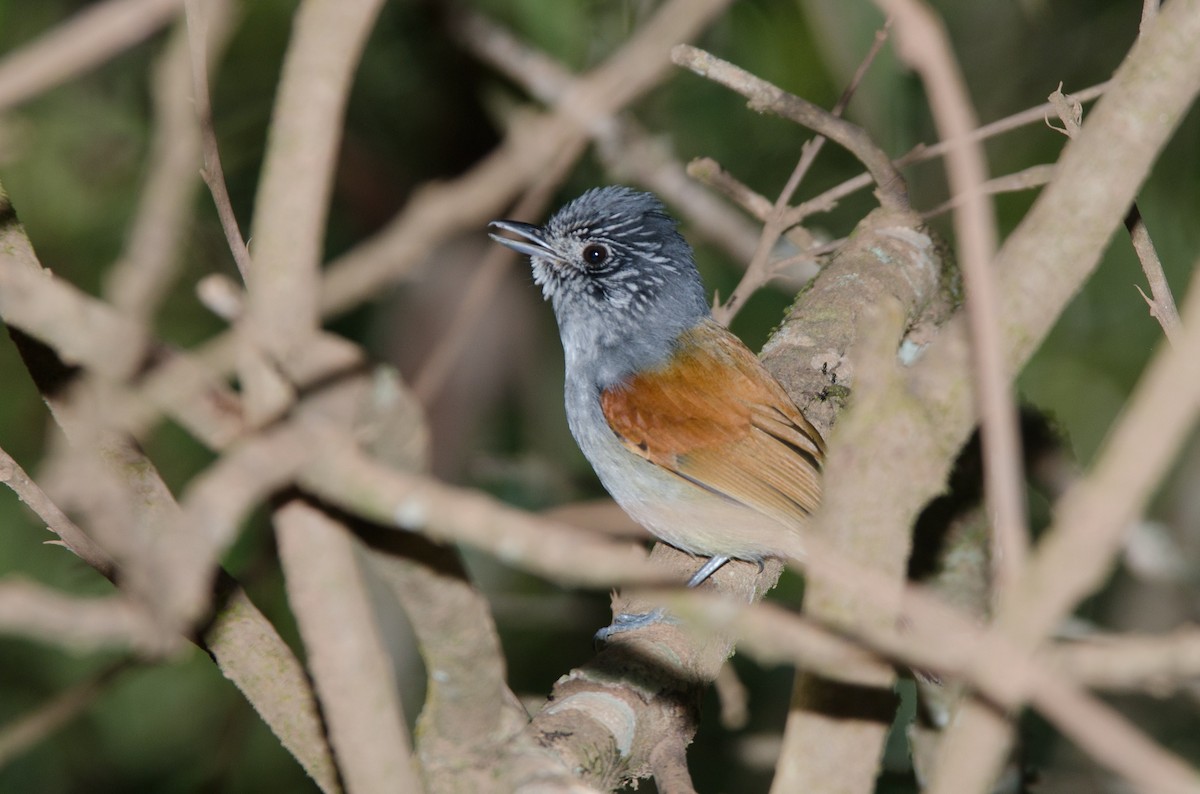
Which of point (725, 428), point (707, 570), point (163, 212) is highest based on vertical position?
point (725, 428)

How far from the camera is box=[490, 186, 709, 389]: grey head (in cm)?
466

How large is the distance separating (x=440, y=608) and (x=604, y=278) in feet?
10.4

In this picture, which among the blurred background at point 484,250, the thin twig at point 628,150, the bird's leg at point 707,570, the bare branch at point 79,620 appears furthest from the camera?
the thin twig at point 628,150

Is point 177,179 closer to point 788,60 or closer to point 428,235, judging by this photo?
point 428,235

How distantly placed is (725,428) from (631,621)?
0.89 metres

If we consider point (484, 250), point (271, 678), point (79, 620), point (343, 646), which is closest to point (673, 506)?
point (271, 678)

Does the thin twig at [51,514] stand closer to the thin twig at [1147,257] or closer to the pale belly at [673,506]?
the pale belly at [673,506]

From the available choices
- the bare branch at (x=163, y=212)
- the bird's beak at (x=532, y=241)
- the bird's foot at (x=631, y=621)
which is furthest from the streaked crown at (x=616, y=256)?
the bare branch at (x=163, y=212)

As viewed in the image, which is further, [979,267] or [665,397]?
[665,397]

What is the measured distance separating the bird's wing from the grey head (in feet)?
0.90

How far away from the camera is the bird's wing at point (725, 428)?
4.06 meters

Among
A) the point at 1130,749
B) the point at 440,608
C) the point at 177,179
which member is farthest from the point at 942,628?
the point at 177,179

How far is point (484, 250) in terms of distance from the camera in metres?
7.42

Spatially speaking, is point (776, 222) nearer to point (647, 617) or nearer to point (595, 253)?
point (595, 253)
